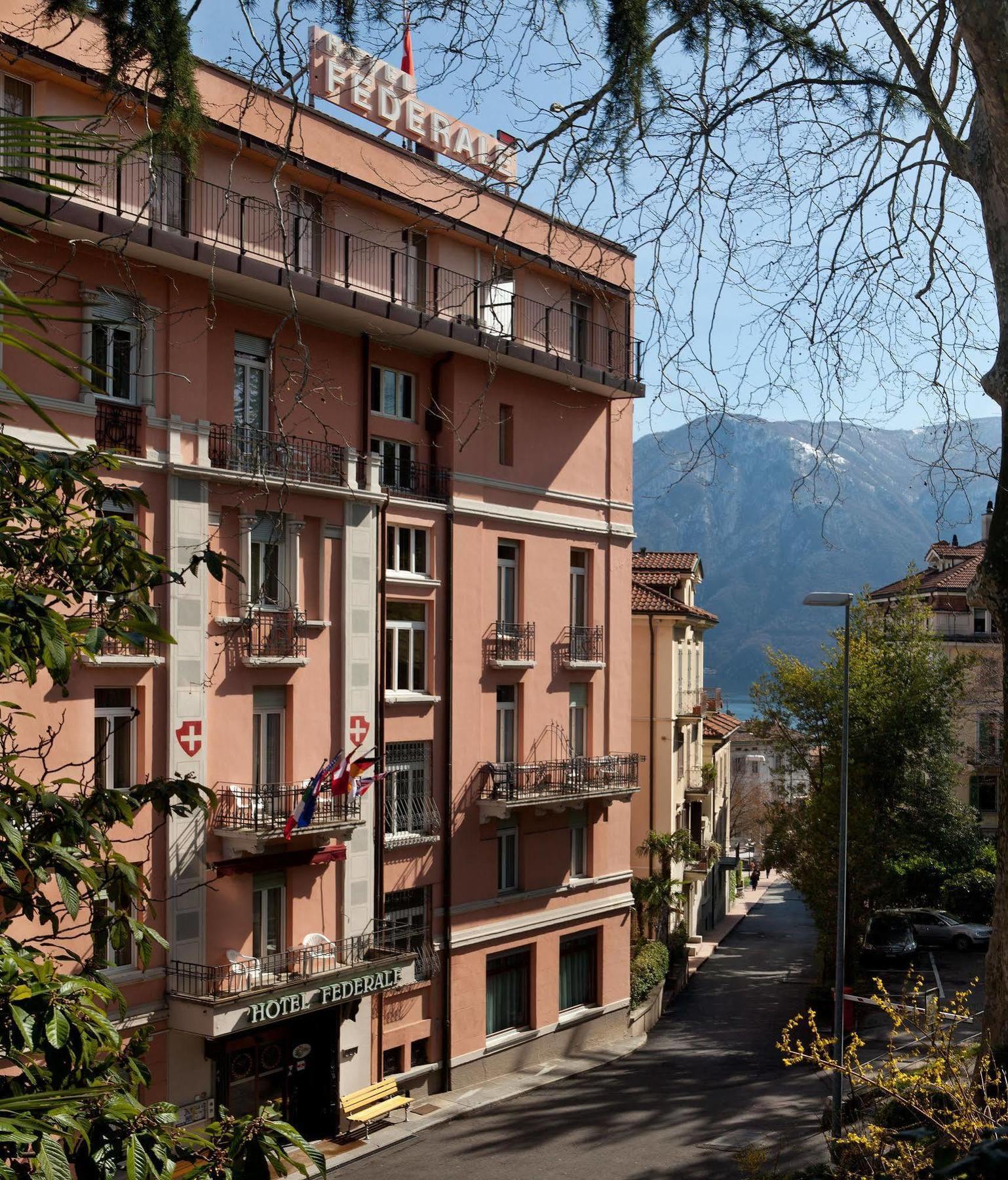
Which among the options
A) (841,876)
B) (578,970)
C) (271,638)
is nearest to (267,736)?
(271,638)

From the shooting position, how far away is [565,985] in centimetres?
3155

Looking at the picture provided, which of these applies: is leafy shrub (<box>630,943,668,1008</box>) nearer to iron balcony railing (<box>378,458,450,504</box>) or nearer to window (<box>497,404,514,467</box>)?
window (<box>497,404,514,467</box>)

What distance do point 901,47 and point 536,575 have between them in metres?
23.3

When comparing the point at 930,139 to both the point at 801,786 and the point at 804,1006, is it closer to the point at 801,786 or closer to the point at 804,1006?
the point at 804,1006

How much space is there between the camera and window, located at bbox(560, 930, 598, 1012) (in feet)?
103

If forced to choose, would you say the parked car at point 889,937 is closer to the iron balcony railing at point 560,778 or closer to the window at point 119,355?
the iron balcony railing at point 560,778

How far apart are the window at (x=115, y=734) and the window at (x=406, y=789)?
22.0 feet

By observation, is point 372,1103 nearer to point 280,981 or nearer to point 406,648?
point 280,981

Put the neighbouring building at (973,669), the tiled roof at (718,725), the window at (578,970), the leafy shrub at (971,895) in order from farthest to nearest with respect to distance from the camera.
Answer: the tiled roof at (718,725)
the neighbouring building at (973,669)
the leafy shrub at (971,895)
the window at (578,970)

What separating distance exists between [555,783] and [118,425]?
1425cm

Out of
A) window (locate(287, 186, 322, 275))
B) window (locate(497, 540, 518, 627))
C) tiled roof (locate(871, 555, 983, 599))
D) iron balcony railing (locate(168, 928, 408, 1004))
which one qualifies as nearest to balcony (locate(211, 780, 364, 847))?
iron balcony railing (locate(168, 928, 408, 1004))

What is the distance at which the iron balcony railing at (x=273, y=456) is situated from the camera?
22.4 m

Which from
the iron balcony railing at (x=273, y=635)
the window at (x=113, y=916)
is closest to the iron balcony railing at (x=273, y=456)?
the iron balcony railing at (x=273, y=635)

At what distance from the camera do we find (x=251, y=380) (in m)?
23.7
